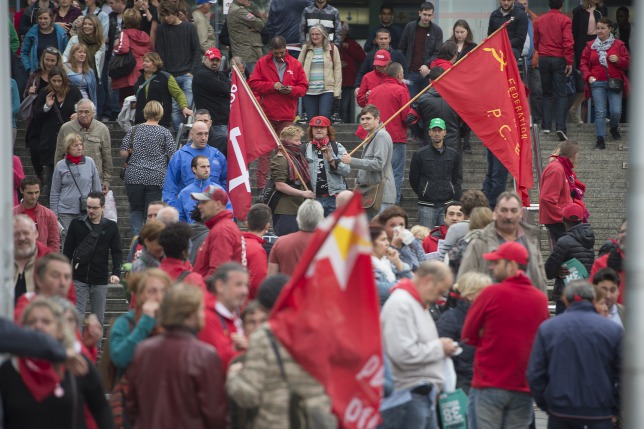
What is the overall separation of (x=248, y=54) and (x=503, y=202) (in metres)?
9.95

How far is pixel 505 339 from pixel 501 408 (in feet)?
1.66

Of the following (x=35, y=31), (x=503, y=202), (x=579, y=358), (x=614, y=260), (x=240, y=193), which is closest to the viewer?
(x=579, y=358)

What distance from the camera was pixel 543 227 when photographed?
16578 mm

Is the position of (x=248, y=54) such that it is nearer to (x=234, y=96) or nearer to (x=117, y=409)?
(x=234, y=96)

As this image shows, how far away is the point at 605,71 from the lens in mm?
18797

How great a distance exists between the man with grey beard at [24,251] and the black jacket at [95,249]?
2.93 m

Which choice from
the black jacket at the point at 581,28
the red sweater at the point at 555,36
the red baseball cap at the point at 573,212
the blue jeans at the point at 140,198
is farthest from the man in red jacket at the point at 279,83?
the red baseball cap at the point at 573,212

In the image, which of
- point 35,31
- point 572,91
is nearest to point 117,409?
point 35,31

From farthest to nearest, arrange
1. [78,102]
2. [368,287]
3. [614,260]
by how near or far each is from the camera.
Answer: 1. [78,102]
2. [614,260]
3. [368,287]

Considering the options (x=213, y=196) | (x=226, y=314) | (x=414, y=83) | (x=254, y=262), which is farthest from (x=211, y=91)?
(x=226, y=314)

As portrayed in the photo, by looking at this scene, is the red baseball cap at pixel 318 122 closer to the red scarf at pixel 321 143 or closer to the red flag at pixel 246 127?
the red scarf at pixel 321 143

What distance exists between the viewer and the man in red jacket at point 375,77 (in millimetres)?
17359

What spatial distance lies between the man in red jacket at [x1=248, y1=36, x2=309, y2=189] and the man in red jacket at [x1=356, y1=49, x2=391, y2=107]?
83cm

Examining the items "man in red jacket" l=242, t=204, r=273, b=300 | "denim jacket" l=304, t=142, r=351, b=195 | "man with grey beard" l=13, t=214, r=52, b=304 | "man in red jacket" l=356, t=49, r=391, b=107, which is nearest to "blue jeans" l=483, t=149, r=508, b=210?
"man in red jacket" l=356, t=49, r=391, b=107
